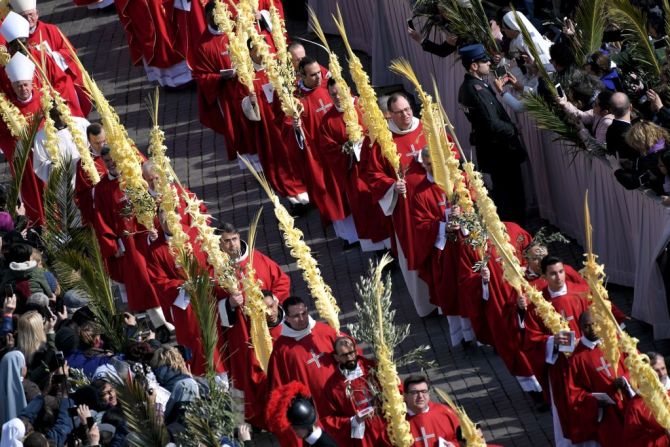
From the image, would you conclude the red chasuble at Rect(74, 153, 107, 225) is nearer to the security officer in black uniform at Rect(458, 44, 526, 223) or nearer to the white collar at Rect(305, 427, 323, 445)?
the security officer in black uniform at Rect(458, 44, 526, 223)

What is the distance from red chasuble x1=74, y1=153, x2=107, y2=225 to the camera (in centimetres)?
1761

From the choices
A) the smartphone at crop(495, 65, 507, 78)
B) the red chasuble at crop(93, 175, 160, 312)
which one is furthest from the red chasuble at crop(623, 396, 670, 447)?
the red chasuble at crop(93, 175, 160, 312)

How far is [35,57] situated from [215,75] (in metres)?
2.00

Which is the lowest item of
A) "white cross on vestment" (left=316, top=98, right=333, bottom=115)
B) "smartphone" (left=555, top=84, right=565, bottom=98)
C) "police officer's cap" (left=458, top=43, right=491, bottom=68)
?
"white cross on vestment" (left=316, top=98, right=333, bottom=115)

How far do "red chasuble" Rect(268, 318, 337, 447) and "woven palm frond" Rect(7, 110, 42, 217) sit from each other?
4271mm

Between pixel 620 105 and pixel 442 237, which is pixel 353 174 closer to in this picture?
pixel 442 237

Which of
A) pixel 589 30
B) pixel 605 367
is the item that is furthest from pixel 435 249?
pixel 605 367

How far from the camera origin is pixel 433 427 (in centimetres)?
1313

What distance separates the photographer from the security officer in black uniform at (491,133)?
16.8 m

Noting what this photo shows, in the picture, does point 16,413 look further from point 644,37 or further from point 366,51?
point 366,51

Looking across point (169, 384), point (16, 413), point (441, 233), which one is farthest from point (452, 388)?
point (16, 413)

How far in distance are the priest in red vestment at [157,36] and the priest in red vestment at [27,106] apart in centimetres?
278

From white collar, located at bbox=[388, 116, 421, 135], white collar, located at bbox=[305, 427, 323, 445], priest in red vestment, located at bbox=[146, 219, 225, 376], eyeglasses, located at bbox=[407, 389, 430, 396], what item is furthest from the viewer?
white collar, located at bbox=[388, 116, 421, 135]

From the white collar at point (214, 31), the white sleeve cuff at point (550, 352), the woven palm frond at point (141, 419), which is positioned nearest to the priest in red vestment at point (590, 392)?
the white sleeve cuff at point (550, 352)
